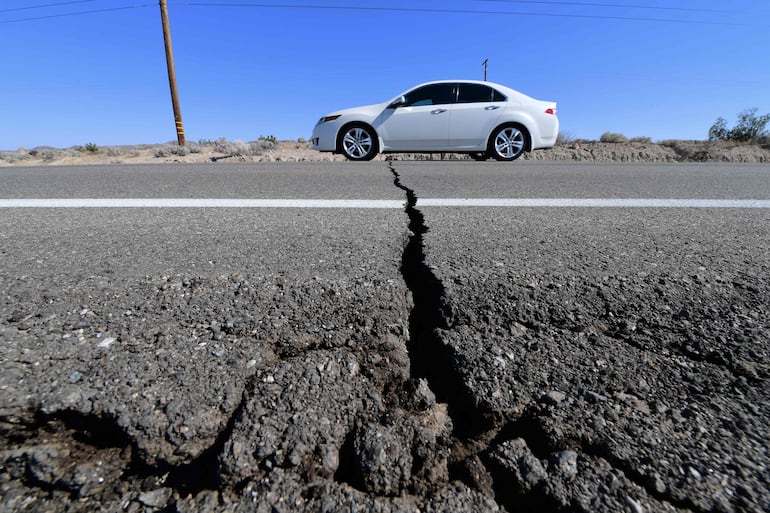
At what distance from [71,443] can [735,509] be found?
124 cm

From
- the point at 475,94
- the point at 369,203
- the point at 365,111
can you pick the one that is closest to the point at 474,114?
the point at 475,94

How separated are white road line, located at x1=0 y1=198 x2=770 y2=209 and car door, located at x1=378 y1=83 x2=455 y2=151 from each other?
16.3ft

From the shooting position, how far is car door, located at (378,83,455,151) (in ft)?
25.4

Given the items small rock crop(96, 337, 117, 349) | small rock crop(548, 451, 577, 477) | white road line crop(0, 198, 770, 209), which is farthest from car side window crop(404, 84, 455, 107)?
small rock crop(548, 451, 577, 477)

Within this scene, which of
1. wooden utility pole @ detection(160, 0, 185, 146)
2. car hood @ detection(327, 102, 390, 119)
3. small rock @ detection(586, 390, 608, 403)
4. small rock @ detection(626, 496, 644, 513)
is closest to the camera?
small rock @ detection(626, 496, 644, 513)

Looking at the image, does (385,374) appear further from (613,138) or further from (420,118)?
(613,138)

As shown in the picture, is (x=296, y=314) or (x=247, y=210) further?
(x=247, y=210)

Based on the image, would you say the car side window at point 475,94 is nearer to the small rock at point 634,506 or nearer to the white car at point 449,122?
the white car at point 449,122

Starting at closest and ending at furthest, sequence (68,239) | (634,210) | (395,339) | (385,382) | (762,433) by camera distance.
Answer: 1. (762,433)
2. (385,382)
3. (395,339)
4. (68,239)
5. (634,210)

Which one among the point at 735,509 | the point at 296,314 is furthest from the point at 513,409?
the point at 296,314

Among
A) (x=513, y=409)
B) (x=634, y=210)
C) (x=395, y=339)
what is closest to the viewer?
(x=513, y=409)

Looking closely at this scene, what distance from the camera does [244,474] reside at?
77 cm

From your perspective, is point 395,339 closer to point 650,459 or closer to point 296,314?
point 296,314

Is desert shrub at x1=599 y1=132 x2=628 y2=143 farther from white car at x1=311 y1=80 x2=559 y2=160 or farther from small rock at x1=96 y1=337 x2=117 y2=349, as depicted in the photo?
small rock at x1=96 y1=337 x2=117 y2=349
